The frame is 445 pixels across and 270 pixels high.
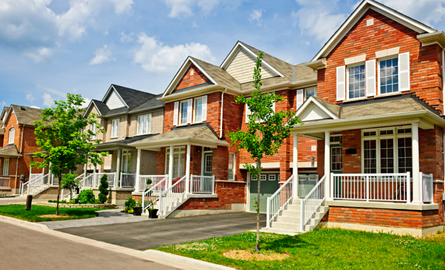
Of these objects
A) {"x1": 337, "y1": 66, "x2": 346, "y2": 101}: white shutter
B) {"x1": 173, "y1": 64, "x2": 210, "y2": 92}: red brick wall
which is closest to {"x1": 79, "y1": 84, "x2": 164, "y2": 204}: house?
{"x1": 173, "y1": 64, "x2": 210, "y2": 92}: red brick wall

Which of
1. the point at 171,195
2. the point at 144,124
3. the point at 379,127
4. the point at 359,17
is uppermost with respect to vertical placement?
the point at 359,17

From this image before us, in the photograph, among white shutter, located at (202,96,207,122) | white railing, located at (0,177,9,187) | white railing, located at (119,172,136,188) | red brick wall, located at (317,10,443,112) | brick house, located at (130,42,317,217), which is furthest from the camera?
white railing, located at (0,177,9,187)

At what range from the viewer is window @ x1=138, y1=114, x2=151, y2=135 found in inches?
1105

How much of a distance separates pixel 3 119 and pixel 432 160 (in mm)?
43339

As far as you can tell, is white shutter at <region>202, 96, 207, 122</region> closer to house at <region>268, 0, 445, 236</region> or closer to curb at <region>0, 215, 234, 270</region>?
house at <region>268, 0, 445, 236</region>

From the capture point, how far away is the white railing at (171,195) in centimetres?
1836

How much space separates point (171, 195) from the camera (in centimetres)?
1956

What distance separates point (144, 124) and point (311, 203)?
58.4 ft

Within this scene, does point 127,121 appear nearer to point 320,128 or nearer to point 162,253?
point 320,128

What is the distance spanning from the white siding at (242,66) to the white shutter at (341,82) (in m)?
7.08

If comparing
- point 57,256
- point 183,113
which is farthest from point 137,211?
point 57,256

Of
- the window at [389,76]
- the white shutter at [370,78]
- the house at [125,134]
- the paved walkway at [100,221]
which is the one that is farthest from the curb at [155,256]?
the window at [389,76]

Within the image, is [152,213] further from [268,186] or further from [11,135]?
[11,135]

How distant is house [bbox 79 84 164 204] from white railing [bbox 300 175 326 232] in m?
11.3
